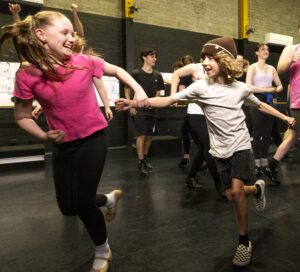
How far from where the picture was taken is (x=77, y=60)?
5.71 ft

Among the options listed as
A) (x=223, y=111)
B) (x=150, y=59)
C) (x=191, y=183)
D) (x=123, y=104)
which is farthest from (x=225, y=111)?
(x=150, y=59)

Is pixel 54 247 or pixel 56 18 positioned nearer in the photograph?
pixel 56 18

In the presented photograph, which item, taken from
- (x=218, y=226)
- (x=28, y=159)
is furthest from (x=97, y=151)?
(x=28, y=159)

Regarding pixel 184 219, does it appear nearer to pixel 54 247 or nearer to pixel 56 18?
pixel 54 247

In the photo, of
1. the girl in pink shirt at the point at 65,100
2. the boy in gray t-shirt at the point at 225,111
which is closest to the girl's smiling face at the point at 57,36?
the girl in pink shirt at the point at 65,100

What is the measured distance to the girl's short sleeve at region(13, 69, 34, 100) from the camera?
159 centimetres

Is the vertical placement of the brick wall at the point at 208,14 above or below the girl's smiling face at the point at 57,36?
above

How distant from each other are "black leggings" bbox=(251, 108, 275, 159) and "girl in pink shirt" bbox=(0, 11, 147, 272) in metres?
2.58

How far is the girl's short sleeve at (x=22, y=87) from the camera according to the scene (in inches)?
62.5

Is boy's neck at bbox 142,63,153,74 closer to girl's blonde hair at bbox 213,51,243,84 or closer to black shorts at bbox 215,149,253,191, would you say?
girl's blonde hair at bbox 213,51,243,84

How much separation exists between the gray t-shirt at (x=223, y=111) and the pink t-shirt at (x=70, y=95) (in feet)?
2.00

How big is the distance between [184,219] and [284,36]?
8993 millimetres

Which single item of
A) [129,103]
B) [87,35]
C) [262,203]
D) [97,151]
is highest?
[87,35]

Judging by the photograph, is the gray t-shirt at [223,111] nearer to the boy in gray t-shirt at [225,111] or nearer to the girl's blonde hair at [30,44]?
the boy in gray t-shirt at [225,111]
